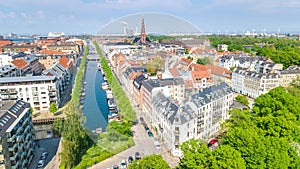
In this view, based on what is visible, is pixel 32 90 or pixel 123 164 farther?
pixel 32 90

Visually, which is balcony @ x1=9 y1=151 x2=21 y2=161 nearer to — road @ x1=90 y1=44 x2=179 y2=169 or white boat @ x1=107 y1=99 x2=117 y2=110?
road @ x1=90 y1=44 x2=179 y2=169

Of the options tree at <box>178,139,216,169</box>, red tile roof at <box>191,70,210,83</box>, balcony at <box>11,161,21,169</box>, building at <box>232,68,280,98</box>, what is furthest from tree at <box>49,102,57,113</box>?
building at <box>232,68,280,98</box>

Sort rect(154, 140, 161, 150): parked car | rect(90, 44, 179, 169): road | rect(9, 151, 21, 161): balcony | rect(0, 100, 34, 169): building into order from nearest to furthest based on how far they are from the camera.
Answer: rect(0, 100, 34, 169): building
rect(9, 151, 21, 161): balcony
rect(90, 44, 179, 169): road
rect(154, 140, 161, 150): parked car

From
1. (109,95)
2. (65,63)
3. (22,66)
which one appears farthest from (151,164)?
(65,63)

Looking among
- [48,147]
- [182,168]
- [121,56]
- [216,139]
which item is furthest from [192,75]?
[121,56]

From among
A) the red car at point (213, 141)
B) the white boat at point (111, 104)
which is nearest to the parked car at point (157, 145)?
the red car at point (213, 141)

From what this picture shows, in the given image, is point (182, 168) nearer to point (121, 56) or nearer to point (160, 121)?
point (160, 121)

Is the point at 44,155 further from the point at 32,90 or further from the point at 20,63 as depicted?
the point at 20,63
